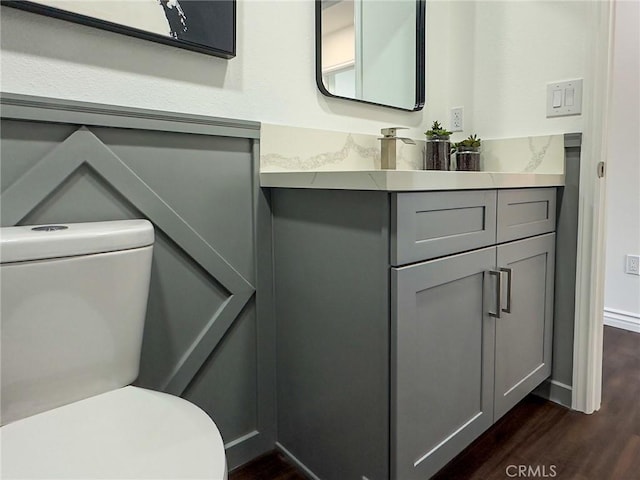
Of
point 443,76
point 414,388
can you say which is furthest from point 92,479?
point 443,76

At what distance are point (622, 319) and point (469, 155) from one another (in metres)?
1.48

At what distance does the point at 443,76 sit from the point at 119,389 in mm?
1694

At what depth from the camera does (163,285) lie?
114 cm

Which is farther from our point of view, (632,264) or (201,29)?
(632,264)

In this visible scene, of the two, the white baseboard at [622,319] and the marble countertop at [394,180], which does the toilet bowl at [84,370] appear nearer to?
the marble countertop at [394,180]

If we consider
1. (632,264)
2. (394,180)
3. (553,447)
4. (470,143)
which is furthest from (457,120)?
(632,264)

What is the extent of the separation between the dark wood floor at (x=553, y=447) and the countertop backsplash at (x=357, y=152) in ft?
2.87

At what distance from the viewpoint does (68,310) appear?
2.80 feet

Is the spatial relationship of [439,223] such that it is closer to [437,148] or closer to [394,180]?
[394,180]

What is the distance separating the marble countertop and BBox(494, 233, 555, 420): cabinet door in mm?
206

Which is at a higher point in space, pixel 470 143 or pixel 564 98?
pixel 564 98

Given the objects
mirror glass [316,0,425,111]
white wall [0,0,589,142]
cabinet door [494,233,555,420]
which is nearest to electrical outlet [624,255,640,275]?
cabinet door [494,233,555,420]
